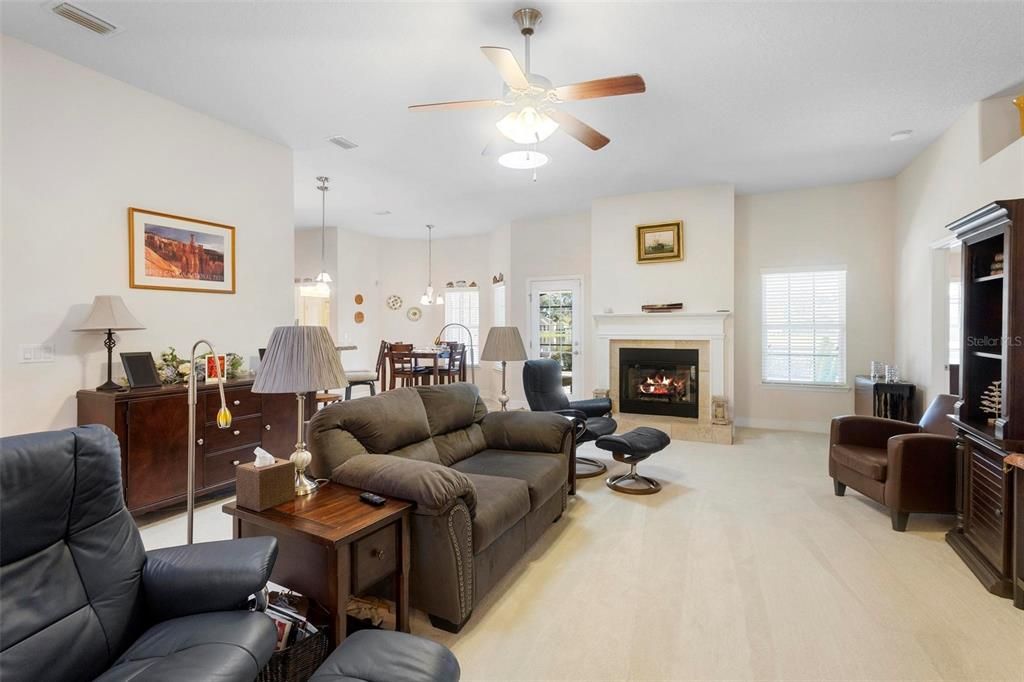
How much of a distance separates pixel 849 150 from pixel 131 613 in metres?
6.01

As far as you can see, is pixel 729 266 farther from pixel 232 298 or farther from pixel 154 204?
pixel 154 204

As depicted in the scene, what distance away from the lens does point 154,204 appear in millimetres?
3576

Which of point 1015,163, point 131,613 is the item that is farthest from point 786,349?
point 131,613

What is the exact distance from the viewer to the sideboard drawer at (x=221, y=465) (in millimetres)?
3469

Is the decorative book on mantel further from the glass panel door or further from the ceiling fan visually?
the ceiling fan

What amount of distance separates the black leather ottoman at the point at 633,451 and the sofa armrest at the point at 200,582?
8.67 feet

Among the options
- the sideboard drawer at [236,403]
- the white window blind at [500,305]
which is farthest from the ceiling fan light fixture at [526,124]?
the white window blind at [500,305]

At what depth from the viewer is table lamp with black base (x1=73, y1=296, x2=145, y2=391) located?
Result: 309 cm

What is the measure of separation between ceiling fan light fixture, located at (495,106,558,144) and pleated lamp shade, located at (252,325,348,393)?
5.08 feet

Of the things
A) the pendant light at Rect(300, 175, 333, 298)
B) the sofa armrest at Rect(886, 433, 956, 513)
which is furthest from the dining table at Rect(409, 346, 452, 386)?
the sofa armrest at Rect(886, 433, 956, 513)

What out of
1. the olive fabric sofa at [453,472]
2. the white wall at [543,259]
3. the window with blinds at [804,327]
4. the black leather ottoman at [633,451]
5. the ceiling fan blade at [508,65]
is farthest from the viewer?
the white wall at [543,259]

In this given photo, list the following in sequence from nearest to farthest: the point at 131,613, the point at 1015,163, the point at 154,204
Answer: the point at 131,613 → the point at 1015,163 → the point at 154,204

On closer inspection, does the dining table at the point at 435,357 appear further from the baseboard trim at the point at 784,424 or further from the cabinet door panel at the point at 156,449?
the baseboard trim at the point at 784,424

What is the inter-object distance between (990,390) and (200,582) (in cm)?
397
